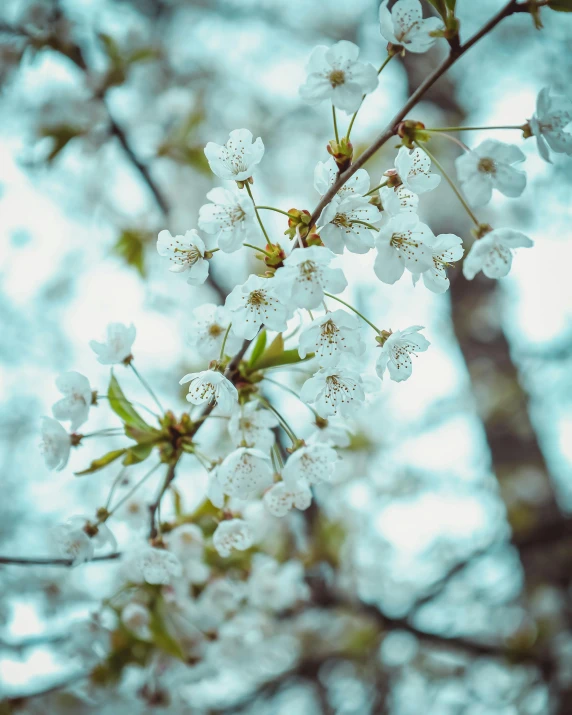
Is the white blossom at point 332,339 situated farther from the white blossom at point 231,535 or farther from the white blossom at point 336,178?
the white blossom at point 231,535

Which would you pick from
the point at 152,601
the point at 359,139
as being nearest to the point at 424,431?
the point at 359,139

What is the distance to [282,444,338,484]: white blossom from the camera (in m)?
1.08

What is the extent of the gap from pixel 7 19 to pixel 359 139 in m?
1.92

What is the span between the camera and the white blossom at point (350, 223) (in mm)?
885

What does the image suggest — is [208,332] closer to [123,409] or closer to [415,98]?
[123,409]

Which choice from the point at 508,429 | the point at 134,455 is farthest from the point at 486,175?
the point at 508,429

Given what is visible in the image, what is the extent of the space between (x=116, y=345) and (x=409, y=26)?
2.69 ft

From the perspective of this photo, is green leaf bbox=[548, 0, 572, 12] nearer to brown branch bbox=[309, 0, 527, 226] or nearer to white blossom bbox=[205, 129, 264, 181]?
brown branch bbox=[309, 0, 527, 226]

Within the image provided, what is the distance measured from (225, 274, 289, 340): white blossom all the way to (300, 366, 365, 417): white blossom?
0.42ft

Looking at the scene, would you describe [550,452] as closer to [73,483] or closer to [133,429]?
[73,483]

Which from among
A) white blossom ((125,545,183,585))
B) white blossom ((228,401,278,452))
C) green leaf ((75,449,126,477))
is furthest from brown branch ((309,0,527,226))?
white blossom ((125,545,183,585))

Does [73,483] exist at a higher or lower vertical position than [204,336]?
higher

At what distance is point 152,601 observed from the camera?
1.53 meters

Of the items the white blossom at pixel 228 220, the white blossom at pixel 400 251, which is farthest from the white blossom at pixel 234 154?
the white blossom at pixel 400 251
